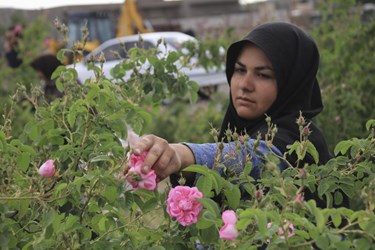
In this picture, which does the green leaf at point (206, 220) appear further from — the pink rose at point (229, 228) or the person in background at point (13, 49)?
the person in background at point (13, 49)

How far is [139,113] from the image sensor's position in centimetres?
215

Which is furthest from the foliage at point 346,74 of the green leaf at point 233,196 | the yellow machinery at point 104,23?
the yellow machinery at point 104,23

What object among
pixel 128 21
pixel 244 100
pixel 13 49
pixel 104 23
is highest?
pixel 244 100

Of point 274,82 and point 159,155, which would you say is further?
point 274,82

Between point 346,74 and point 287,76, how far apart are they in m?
2.64

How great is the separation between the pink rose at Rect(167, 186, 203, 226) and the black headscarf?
2.52 ft

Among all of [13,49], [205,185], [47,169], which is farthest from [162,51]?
[13,49]

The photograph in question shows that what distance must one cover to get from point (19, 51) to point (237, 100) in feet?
19.0

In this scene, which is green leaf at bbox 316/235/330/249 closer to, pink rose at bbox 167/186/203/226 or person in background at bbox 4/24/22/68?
pink rose at bbox 167/186/203/226

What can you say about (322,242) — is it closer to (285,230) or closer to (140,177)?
(285,230)

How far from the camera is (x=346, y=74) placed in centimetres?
520

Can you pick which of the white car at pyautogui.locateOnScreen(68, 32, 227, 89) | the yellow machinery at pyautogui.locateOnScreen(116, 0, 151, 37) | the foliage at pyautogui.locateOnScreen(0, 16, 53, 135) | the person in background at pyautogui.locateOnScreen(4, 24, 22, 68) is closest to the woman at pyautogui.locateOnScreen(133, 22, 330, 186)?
the white car at pyautogui.locateOnScreen(68, 32, 227, 89)

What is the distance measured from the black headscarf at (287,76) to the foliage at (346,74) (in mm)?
2028

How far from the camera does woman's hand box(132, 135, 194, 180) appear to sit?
5.54 ft
